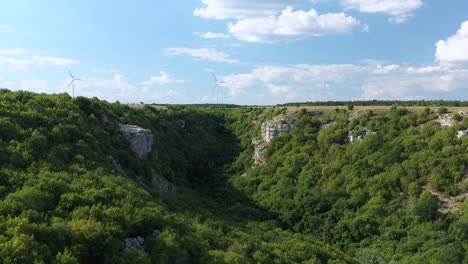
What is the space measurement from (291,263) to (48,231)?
17052 millimetres

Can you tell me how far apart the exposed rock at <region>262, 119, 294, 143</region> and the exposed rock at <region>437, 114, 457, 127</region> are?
77.7 ft

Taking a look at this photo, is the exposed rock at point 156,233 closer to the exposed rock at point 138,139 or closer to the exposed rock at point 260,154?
the exposed rock at point 138,139

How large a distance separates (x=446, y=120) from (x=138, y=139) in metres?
41.6

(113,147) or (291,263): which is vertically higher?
(113,147)

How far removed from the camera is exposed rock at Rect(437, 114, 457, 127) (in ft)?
188

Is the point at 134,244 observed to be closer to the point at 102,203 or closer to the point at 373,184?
the point at 102,203

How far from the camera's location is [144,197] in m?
32.6

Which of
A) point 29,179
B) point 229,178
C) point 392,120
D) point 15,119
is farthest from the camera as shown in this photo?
point 229,178

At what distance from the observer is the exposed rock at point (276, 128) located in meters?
73.6

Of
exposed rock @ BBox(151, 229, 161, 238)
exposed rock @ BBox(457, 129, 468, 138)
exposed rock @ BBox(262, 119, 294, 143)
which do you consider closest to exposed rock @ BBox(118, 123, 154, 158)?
exposed rock @ BBox(151, 229, 161, 238)

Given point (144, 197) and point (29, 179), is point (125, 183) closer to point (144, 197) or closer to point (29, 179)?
point (144, 197)

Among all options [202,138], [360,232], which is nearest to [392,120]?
[360,232]

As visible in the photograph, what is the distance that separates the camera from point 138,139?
48344 millimetres

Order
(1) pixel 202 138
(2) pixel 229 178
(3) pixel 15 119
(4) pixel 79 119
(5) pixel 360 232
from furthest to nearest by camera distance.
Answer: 1. (1) pixel 202 138
2. (2) pixel 229 178
3. (5) pixel 360 232
4. (4) pixel 79 119
5. (3) pixel 15 119
